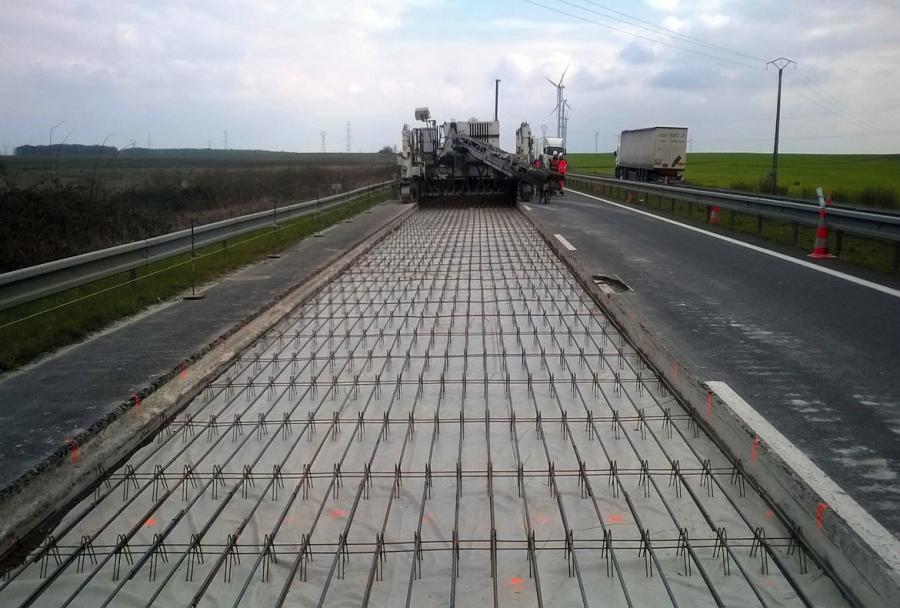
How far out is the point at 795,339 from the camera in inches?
344

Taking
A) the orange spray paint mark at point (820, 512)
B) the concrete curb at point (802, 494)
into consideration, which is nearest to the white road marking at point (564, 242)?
the concrete curb at point (802, 494)

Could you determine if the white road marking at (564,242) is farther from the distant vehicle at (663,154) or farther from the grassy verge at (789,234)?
the distant vehicle at (663,154)

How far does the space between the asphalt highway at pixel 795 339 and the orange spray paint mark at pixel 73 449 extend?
4.63 metres

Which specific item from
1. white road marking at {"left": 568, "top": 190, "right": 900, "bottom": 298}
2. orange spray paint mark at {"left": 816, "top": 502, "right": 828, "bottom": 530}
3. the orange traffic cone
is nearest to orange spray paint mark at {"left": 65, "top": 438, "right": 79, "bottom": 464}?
orange spray paint mark at {"left": 816, "top": 502, "right": 828, "bottom": 530}

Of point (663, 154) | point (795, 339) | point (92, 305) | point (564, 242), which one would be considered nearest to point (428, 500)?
point (795, 339)

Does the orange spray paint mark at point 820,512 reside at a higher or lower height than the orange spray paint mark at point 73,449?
higher

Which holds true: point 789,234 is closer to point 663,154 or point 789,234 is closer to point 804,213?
point 804,213

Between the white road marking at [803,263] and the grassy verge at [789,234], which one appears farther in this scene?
the grassy verge at [789,234]

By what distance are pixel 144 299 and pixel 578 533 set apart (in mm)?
8103

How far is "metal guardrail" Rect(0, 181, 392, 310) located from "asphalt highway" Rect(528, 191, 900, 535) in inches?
237

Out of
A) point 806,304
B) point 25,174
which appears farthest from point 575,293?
A: point 25,174

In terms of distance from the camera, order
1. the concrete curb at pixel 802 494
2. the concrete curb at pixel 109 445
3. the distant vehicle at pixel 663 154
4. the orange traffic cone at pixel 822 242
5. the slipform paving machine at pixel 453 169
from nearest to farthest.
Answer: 1. the concrete curb at pixel 802 494
2. the concrete curb at pixel 109 445
3. the orange traffic cone at pixel 822 242
4. the slipform paving machine at pixel 453 169
5. the distant vehicle at pixel 663 154

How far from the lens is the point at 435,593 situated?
3893 millimetres

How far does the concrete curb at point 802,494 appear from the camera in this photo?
3721mm
